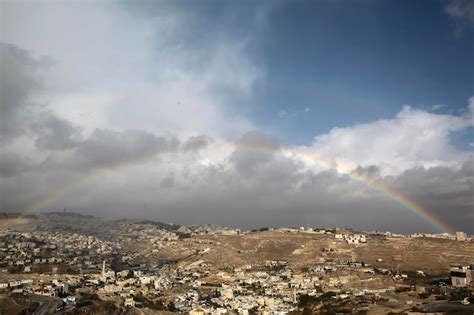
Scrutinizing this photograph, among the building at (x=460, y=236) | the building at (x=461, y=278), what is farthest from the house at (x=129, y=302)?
the building at (x=460, y=236)

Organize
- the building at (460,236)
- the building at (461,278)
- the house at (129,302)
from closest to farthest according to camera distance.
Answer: the building at (461,278)
the house at (129,302)
the building at (460,236)

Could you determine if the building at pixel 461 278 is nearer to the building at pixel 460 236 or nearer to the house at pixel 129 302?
the house at pixel 129 302

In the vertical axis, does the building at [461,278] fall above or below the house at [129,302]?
above

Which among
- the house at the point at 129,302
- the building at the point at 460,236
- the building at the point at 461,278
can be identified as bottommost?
the house at the point at 129,302

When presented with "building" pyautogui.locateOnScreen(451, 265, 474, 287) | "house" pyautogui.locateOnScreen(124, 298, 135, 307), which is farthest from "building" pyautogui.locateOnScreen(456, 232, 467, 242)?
"house" pyautogui.locateOnScreen(124, 298, 135, 307)

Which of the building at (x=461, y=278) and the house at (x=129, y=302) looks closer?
the building at (x=461, y=278)

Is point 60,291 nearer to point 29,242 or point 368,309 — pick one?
point 368,309

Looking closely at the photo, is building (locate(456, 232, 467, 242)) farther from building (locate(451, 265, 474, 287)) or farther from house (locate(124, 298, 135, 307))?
house (locate(124, 298, 135, 307))

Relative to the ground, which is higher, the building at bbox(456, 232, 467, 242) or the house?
the building at bbox(456, 232, 467, 242)

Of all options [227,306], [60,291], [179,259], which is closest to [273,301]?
[227,306]

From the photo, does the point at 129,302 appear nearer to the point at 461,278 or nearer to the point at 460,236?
the point at 461,278

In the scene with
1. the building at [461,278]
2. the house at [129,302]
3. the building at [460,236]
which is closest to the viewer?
the building at [461,278]
